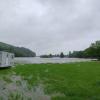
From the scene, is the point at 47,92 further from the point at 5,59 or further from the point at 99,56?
the point at 99,56

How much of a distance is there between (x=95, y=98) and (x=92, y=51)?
116 m

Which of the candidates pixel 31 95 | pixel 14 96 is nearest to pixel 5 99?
pixel 14 96

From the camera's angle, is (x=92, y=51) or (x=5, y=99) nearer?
(x=5, y=99)

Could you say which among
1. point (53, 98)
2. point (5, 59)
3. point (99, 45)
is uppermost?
point (99, 45)

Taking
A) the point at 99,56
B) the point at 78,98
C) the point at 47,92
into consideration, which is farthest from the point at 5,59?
the point at 99,56

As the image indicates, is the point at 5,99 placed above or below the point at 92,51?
below

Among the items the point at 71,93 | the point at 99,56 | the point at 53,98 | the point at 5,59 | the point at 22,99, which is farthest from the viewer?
the point at 99,56

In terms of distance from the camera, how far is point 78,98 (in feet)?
38.9

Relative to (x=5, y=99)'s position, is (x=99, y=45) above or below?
above

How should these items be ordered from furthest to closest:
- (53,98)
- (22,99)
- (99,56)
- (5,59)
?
(99,56) → (5,59) → (53,98) → (22,99)

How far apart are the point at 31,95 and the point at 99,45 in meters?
114

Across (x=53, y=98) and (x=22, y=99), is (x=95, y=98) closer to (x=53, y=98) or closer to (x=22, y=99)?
(x=53, y=98)

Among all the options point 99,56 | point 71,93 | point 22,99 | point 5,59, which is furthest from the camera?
point 99,56

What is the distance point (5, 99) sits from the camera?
11484mm
